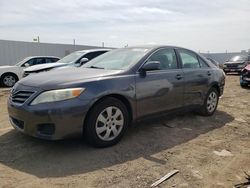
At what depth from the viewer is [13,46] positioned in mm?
19438

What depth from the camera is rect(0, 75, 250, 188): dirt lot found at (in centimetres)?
371

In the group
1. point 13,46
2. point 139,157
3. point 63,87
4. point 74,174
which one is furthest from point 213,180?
point 13,46

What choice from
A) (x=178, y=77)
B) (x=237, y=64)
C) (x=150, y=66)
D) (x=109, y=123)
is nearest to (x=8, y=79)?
(x=178, y=77)

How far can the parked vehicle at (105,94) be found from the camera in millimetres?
4223

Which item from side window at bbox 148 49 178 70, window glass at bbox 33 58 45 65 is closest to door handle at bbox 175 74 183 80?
side window at bbox 148 49 178 70

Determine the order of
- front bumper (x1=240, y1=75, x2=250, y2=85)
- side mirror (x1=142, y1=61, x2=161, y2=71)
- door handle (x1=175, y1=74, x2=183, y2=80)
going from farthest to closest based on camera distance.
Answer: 1. front bumper (x1=240, y1=75, x2=250, y2=85)
2. door handle (x1=175, y1=74, x2=183, y2=80)
3. side mirror (x1=142, y1=61, x2=161, y2=71)

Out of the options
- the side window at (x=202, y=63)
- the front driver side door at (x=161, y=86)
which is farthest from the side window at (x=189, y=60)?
the front driver side door at (x=161, y=86)

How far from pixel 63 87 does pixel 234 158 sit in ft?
8.47

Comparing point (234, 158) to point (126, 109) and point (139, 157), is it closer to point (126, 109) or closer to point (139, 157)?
point (139, 157)

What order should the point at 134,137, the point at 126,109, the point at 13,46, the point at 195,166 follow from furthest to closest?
the point at 13,46, the point at 134,137, the point at 126,109, the point at 195,166

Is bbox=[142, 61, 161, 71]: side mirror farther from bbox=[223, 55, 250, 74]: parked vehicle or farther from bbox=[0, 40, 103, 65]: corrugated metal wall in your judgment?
bbox=[223, 55, 250, 74]: parked vehicle

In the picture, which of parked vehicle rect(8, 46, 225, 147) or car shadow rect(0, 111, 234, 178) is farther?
parked vehicle rect(8, 46, 225, 147)

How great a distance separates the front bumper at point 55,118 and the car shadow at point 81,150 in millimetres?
316

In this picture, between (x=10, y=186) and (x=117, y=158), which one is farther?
(x=117, y=158)
